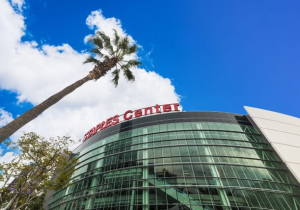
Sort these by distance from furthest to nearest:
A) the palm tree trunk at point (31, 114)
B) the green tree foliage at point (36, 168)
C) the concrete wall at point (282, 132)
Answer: the concrete wall at point (282, 132)
the green tree foliage at point (36, 168)
the palm tree trunk at point (31, 114)

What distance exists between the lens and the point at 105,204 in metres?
19.4

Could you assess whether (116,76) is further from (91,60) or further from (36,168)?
(36,168)

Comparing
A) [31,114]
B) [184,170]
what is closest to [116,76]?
[31,114]

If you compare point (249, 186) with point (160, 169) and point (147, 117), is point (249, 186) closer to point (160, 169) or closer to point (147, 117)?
point (160, 169)

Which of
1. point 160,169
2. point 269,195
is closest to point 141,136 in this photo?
point 160,169

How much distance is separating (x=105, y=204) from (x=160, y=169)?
8.16m

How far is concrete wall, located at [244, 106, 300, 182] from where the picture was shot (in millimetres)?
19469

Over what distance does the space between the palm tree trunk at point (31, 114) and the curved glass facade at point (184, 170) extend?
14.5m

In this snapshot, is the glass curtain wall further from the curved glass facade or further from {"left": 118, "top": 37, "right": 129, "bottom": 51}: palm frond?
{"left": 118, "top": 37, "right": 129, "bottom": 51}: palm frond

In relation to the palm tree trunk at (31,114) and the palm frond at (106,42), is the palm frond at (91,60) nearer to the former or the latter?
the palm frond at (106,42)

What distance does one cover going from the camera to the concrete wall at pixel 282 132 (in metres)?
19.5

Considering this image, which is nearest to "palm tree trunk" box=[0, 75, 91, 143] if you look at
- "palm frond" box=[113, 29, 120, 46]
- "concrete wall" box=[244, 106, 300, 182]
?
"palm frond" box=[113, 29, 120, 46]

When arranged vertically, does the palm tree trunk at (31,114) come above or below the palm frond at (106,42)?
below

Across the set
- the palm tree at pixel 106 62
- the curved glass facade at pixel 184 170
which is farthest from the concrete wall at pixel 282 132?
the palm tree at pixel 106 62
